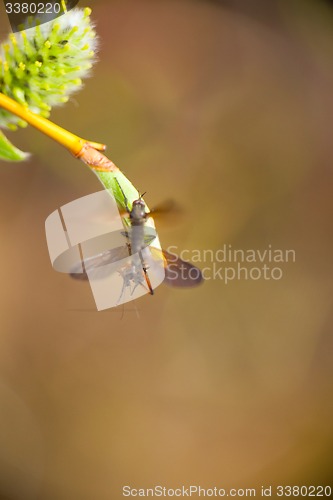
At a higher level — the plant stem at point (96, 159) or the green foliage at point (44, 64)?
the green foliage at point (44, 64)

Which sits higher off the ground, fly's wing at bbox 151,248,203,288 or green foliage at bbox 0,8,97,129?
green foliage at bbox 0,8,97,129

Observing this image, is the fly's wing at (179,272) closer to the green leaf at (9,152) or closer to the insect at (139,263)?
the insect at (139,263)

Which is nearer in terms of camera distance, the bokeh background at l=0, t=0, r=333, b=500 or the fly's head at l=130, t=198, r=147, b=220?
the fly's head at l=130, t=198, r=147, b=220

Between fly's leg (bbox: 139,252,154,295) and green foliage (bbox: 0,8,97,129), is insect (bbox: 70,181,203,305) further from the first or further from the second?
green foliage (bbox: 0,8,97,129)

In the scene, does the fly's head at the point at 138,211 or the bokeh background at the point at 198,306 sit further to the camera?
the bokeh background at the point at 198,306

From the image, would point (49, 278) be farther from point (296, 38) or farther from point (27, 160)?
point (296, 38)

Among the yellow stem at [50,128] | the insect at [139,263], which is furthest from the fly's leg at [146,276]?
the yellow stem at [50,128]

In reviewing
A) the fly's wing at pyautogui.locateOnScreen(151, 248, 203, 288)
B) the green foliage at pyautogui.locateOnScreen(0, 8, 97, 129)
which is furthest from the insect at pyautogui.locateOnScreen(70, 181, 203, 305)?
the green foliage at pyautogui.locateOnScreen(0, 8, 97, 129)
